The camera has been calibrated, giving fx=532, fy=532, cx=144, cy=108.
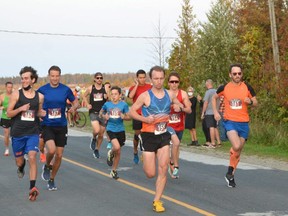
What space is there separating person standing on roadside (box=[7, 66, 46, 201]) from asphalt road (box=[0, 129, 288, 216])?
2.21 feet

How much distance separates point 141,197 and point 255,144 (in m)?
8.90

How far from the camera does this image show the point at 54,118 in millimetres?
9180

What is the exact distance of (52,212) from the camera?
7.36 meters

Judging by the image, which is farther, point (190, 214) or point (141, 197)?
point (141, 197)

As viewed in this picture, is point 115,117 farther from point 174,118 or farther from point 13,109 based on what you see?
point 13,109

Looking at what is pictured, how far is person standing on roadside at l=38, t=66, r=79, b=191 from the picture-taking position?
912 cm

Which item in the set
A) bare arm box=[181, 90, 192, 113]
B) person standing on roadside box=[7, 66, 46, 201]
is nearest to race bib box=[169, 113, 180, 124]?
bare arm box=[181, 90, 192, 113]

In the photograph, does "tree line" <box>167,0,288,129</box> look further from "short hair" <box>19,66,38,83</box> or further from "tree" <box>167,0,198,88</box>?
"short hair" <box>19,66,38,83</box>

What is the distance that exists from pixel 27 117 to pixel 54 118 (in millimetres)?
938

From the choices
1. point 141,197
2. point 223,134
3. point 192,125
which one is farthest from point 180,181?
point 223,134

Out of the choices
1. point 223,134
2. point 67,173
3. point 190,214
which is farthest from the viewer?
point 223,134

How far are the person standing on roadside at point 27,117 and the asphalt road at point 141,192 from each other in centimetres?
68

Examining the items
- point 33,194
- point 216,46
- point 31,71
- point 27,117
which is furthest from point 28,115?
point 216,46

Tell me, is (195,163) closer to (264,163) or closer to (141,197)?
(264,163)
